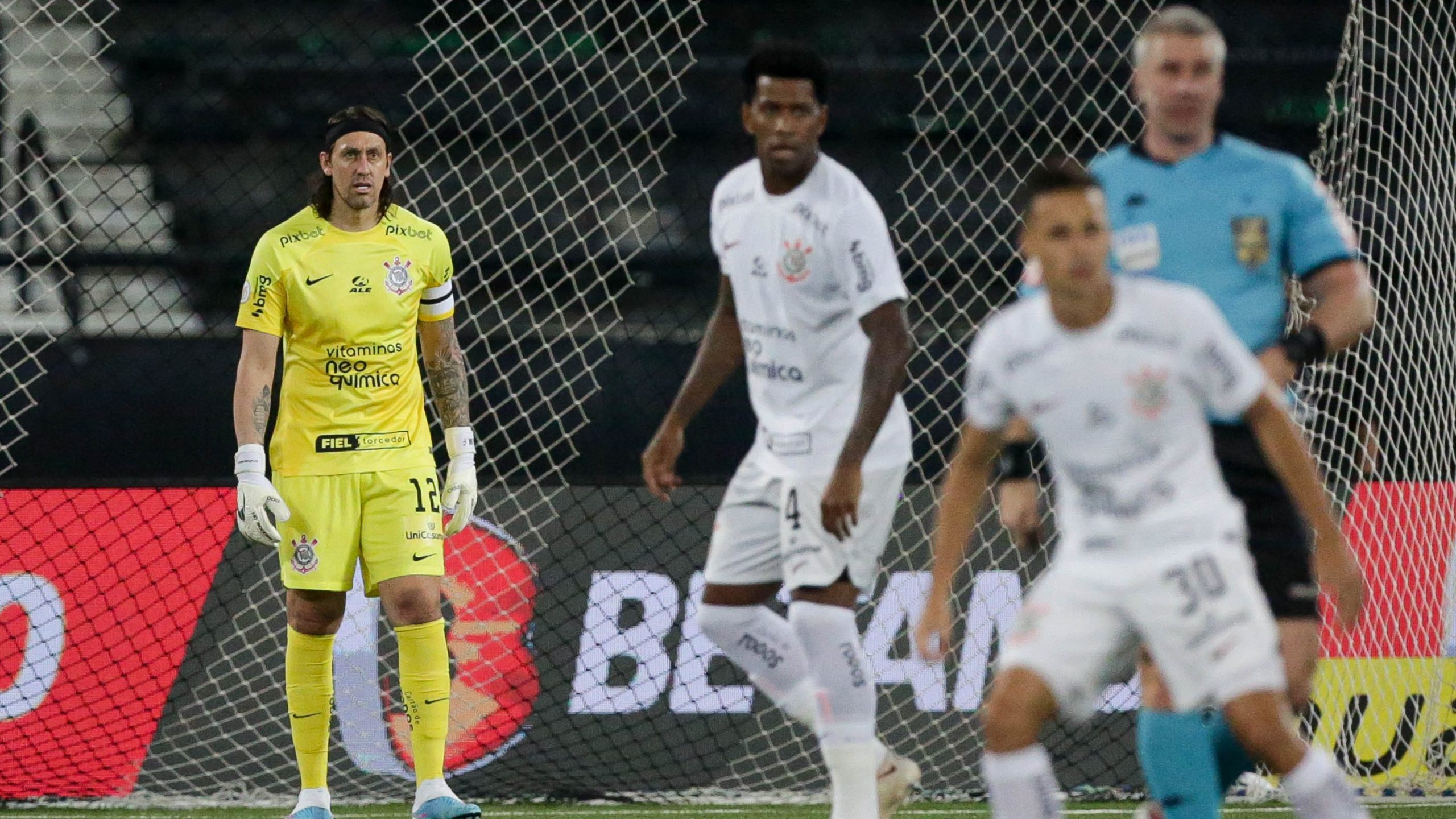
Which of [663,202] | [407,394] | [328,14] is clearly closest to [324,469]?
[407,394]

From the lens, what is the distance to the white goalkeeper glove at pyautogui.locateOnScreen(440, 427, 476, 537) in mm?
6051

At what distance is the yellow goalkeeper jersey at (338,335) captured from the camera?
5.77 metres

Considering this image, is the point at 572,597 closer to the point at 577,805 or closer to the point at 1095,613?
the point at 577,805

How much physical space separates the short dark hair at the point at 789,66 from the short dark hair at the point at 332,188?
1436 millimetres

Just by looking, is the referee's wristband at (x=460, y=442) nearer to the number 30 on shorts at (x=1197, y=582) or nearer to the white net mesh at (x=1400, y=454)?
the white net mesh at (x=1400, y=454)

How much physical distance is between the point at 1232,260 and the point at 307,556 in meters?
2.87

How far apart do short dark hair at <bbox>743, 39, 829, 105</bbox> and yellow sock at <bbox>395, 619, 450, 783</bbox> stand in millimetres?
1936

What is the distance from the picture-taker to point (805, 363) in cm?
491

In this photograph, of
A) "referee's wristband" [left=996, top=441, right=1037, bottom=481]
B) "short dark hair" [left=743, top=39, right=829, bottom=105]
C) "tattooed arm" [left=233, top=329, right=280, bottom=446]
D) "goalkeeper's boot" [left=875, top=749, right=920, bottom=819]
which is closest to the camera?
"referee's wristband" [left=996, top=441, right=1037, bottom=481]

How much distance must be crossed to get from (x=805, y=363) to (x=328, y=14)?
235 inches

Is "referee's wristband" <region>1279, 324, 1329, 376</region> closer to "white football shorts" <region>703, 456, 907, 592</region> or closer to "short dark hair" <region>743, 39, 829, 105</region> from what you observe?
"white football shorts" <region>703, 456, 907, 592</region>

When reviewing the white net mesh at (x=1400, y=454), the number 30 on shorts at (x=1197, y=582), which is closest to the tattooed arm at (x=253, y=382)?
the number 30 on shorts at (x=1197, y=582)

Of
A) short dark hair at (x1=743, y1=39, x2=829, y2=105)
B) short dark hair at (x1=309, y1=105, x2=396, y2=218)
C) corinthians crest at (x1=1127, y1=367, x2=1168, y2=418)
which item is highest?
short dark hair at (x1=743, y1=39, x2=829, y2=105)

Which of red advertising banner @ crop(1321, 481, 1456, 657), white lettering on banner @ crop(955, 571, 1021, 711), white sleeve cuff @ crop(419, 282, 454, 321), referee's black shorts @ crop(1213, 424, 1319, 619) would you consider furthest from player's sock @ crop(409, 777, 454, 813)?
red advertising banner @ crop(1321, 481, 1456, 657)
